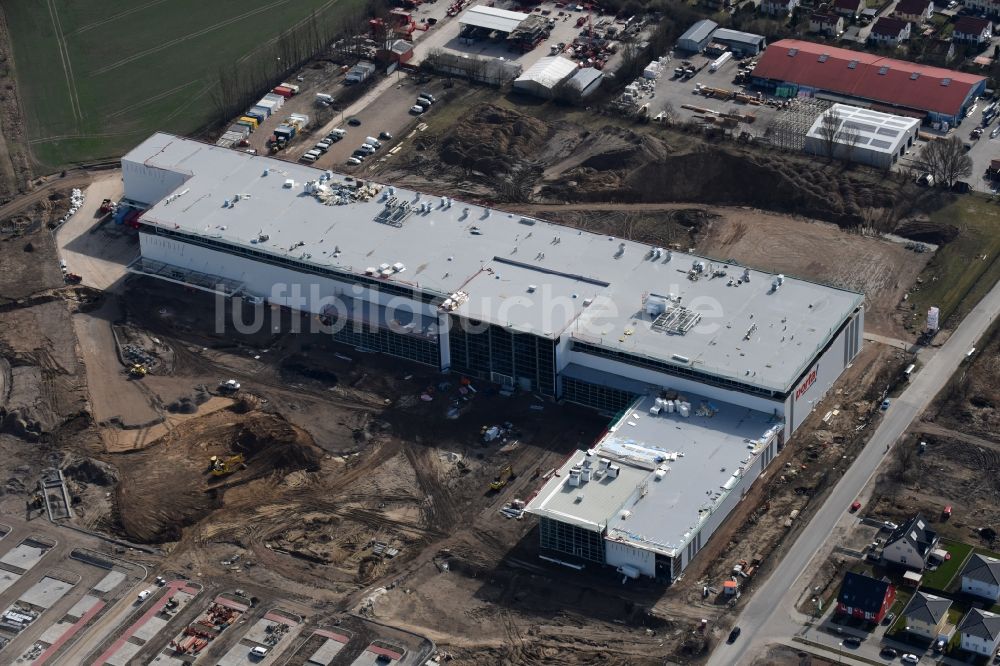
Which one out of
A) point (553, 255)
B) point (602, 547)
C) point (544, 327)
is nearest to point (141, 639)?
point (602, 547)

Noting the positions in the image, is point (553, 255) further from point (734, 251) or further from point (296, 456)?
point (296, 456)

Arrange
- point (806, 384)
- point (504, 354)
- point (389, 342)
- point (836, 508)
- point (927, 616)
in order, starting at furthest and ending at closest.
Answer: point (389, 342), point (504, 354), point (806, 384), point (836, 508), point (927, 616)

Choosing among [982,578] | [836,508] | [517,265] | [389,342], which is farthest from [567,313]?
[982,578]

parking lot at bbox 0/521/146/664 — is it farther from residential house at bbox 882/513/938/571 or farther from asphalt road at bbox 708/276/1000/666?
residential house at bbox 882/513/938/571

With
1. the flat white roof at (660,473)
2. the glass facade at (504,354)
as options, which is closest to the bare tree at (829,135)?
the flat white roof at (660,473)

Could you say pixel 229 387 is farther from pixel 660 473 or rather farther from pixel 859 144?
pixel 859 144
